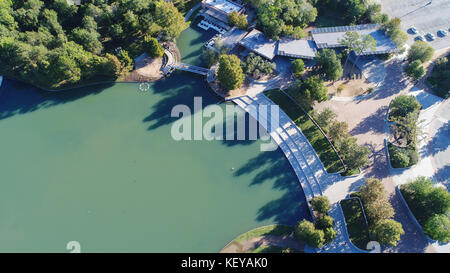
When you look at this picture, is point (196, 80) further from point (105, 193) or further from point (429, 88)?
point (429, 88)

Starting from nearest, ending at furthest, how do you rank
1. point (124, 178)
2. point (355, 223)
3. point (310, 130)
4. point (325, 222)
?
point (325, 222) → point (355, 223) → point (124, 178) → point (310, 130)

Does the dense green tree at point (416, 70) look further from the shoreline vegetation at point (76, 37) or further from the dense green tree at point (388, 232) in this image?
the shoreline vegetation at point (76, 37)

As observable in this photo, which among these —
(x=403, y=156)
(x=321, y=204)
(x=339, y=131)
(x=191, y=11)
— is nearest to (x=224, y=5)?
(x=191, y=11)

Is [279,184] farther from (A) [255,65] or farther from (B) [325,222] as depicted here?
(A) [255,65]

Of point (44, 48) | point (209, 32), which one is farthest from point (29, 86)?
point (209, 32)

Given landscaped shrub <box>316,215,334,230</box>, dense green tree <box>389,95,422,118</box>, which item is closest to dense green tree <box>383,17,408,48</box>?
dense green tree <box>389,95,422,118</box>

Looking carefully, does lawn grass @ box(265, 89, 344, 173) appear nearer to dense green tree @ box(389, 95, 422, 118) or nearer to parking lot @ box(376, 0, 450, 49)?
dense green tree @ box(389, 95, 422, 118)
